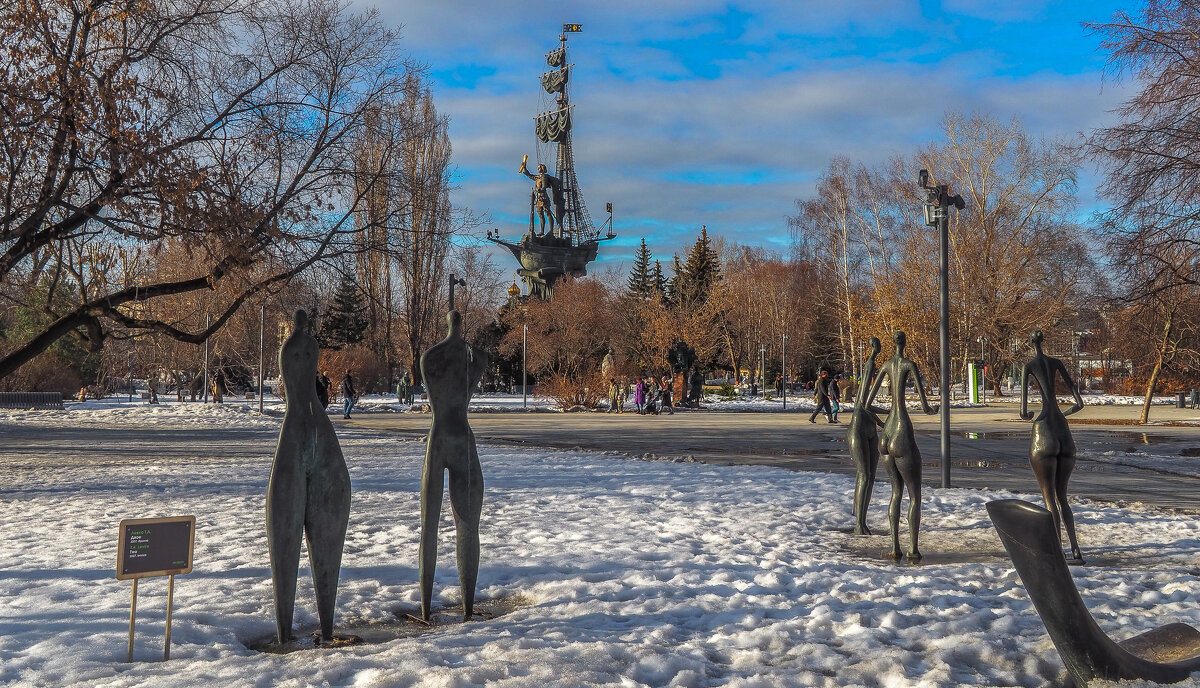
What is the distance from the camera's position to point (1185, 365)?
136 feet

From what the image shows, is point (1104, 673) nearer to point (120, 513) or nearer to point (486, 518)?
point (486, 518)

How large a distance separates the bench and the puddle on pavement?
32.5 m

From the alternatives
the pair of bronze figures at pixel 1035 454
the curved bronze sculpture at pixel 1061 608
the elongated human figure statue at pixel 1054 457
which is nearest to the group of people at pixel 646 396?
the pair of bronze figures at pixel 1035 454

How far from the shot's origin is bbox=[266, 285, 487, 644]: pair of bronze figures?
5.08 metres

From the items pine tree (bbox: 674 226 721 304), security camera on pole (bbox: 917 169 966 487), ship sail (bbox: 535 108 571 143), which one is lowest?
security camera on pole (bbox: 917 169 966 487)

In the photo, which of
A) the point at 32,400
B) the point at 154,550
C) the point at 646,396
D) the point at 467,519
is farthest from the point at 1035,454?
the point at 32,400

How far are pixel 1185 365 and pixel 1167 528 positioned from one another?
1583 inches

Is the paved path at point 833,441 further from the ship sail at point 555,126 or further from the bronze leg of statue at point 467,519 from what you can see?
the ship sail at point 555,126

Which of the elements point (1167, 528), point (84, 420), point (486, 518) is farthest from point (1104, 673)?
point (84, 420)

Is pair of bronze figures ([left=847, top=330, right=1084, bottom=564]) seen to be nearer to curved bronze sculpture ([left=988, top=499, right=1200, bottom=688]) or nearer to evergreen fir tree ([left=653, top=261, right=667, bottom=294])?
curved bronze sculpture ([left=988, top=499, right=1200, bottom=688])

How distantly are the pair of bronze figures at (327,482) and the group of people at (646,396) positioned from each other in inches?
1119

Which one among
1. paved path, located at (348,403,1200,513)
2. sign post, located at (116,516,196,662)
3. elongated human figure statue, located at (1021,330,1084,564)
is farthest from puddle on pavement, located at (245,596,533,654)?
paved path, located at (348,403,1200,513)

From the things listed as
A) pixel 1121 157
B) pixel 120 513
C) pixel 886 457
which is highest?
pixel 1121 157

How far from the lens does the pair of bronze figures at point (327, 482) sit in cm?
508
